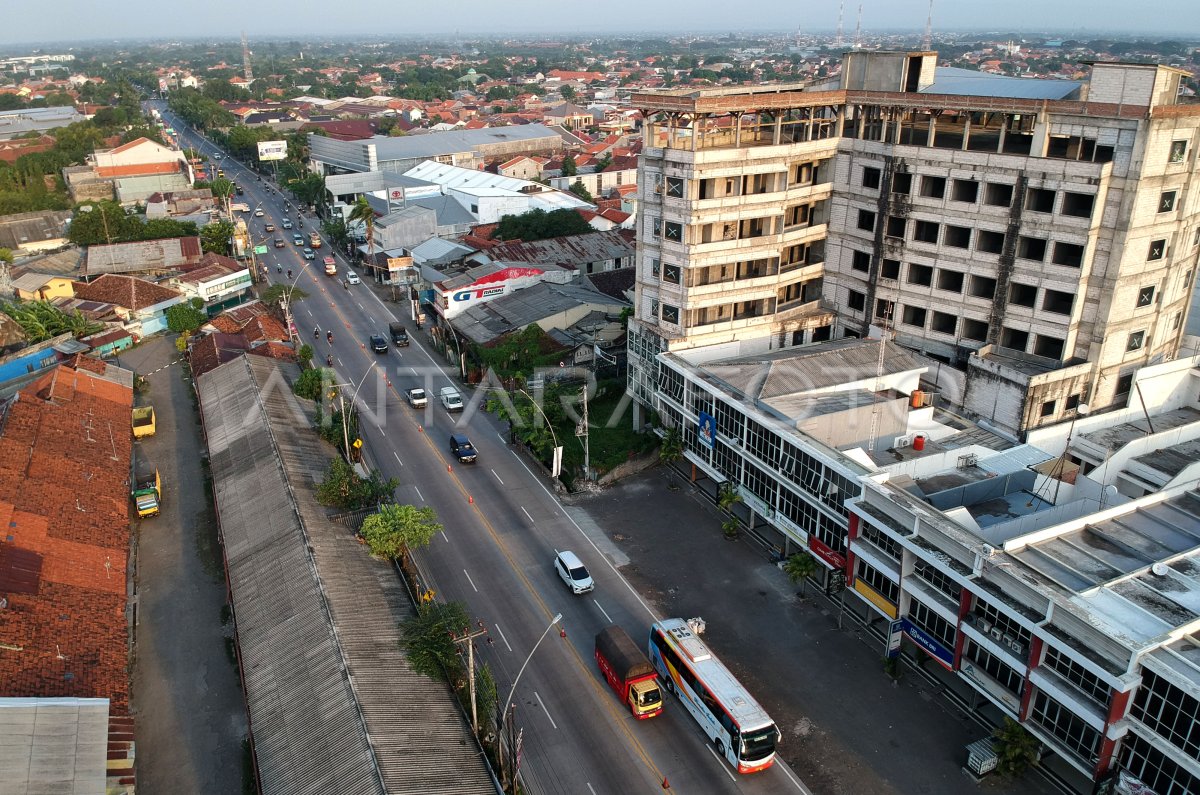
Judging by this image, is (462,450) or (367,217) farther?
(367,217)

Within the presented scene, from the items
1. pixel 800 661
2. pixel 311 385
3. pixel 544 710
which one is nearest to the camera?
pixel 544 710

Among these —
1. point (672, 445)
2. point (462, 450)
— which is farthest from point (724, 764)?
point (462, 450)

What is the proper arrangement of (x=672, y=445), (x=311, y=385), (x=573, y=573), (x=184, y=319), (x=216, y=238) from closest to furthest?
(x=573, y=573) → (x=672, y=445) → (x=311, y=385) → (x=184, y=319) → (x=216, y=238)

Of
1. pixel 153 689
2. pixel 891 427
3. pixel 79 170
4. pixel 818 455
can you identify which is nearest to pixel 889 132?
pixel 891 427

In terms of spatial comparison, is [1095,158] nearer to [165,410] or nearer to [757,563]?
Answer: [757,563]

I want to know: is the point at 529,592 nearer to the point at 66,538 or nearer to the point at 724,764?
the point at 724,764

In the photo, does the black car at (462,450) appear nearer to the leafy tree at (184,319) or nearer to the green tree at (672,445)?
the green tree at (672,445)
